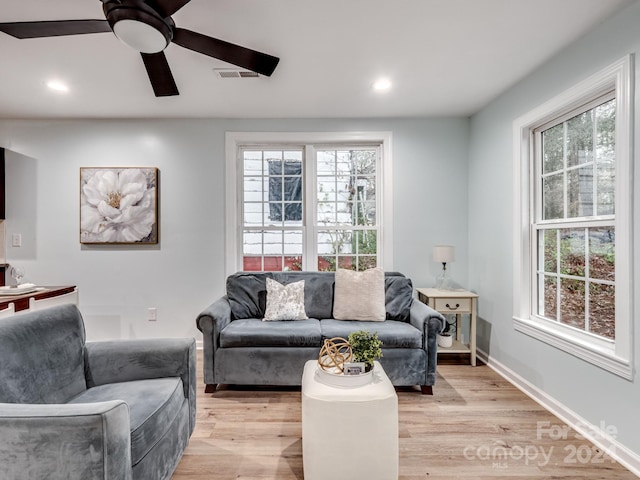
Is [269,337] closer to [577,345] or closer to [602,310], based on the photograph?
[577,345]

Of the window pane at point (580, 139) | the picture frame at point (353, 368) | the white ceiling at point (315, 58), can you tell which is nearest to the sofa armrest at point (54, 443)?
the picture frame at point (353, 368)

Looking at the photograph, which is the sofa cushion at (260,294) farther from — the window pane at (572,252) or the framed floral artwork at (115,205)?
the window pane at (572,252)

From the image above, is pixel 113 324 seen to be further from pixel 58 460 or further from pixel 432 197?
pixel 432 197

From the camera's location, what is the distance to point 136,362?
1800 mm

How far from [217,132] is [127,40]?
6.66ft

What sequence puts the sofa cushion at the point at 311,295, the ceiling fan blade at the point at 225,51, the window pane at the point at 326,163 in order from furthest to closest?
1. the window pane at the point at 326,163
2. the sofa cushion at the point at 311,295
3. the ceiling fan blade at the point at 225,51

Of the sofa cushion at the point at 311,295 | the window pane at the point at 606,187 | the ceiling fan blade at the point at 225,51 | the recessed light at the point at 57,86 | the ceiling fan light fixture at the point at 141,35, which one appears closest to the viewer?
the ceiling fan light fixture at the point at 141,35

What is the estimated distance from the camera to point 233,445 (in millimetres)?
1971

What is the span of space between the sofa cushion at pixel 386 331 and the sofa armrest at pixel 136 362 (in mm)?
1127

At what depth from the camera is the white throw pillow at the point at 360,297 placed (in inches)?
117

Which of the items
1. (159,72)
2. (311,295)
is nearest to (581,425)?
(311,295)

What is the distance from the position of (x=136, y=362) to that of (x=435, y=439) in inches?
71.1

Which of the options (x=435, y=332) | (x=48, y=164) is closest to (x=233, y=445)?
(x=435, y=332)

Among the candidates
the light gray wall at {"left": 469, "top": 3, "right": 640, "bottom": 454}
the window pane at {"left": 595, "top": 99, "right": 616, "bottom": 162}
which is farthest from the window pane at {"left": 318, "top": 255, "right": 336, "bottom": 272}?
the window pane at {"left": 595, "top": 99, "right": 616, "bottom": 162}
